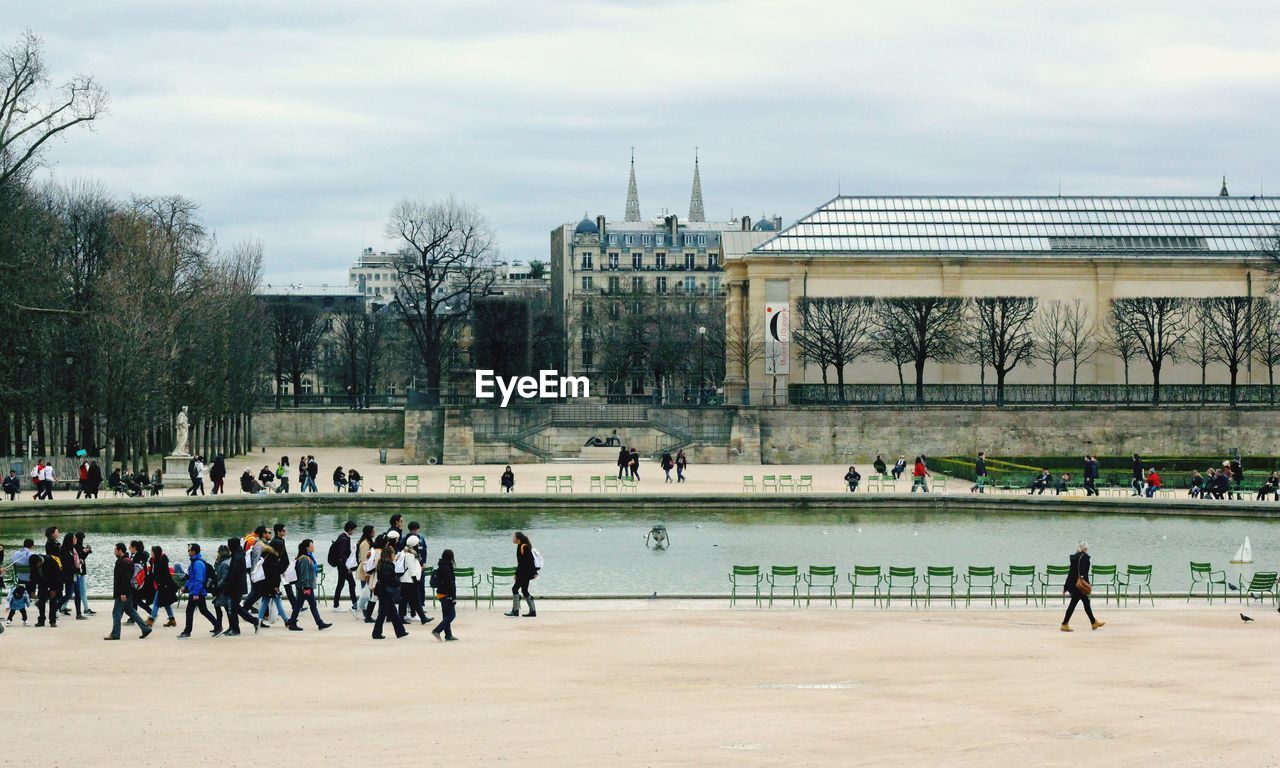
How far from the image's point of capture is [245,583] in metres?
21.7

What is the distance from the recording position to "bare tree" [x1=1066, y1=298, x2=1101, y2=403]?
73625 mm

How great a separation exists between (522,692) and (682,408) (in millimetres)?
49213

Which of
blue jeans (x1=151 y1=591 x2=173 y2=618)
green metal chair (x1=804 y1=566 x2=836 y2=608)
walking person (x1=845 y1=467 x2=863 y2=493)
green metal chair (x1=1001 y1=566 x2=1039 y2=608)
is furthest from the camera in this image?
walking person (x1=845 y1=467 x2=863 y2=493)

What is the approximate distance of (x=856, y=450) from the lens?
2601 inches

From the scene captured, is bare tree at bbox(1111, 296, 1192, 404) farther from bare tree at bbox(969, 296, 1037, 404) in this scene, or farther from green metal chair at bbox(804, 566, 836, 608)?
green metal chair at bbox(804, 566, 836, 608)

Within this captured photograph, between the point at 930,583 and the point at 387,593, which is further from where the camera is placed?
the point at 930,583

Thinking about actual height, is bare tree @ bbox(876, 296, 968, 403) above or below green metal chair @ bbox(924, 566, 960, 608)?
above

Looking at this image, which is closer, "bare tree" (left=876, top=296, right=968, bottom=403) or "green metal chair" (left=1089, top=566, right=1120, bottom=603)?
"green metal chair" (left=1089, top=566, right=1120, bottom=603)

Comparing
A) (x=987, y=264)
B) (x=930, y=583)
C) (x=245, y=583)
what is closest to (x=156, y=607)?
(x=245, y=583)

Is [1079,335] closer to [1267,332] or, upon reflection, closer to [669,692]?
[1267,332]

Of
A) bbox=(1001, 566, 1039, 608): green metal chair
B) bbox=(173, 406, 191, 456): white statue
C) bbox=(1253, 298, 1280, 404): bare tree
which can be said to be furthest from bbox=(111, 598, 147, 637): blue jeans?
bbox=(1253, 298, 1280, 404): bare tree

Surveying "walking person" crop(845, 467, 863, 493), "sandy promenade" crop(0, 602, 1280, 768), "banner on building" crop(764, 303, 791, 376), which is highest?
"banner on building" crop(764, 303, 791, 376)

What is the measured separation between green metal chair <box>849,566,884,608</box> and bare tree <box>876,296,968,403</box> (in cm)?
4009

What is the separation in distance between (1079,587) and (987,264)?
5583 cm
